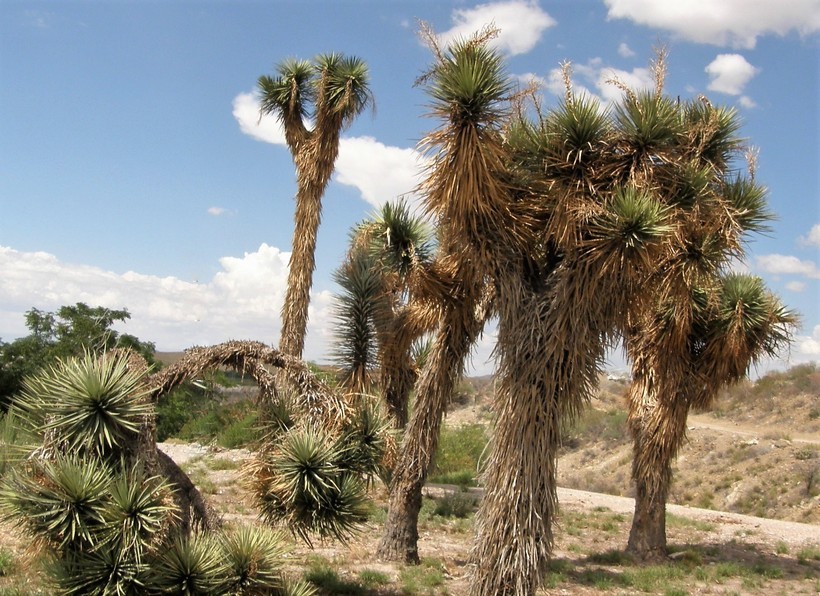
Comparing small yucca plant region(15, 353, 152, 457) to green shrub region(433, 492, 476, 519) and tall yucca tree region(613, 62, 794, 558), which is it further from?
green shrub region(433, 492, 476, 519)

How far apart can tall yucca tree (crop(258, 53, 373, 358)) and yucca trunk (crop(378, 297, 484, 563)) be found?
513cm

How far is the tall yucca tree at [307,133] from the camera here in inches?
624

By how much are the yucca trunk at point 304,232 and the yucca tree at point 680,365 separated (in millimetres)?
6548

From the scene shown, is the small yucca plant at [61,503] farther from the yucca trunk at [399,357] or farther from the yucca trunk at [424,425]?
the yucca trunk at [399,357]

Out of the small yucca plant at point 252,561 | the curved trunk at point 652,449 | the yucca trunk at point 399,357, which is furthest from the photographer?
the curved trunk at point 652,449

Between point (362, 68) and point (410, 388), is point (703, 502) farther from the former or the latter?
point (362, 68)

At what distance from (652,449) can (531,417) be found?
591 centimetres

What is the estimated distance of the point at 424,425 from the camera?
1100 cm

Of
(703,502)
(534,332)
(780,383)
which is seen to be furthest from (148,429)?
(780,383)

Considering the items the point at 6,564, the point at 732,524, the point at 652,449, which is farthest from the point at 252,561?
the point at 732,524

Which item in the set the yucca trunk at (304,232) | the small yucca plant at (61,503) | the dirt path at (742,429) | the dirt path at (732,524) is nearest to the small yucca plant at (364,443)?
the small yucca plant at (61,503)

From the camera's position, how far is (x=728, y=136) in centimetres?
1090

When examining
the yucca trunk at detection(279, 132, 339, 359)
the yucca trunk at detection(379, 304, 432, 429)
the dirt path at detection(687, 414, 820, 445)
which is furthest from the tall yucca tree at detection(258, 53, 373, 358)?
the dirt path at detection(687, 414, 820, 445)

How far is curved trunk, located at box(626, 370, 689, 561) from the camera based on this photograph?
507 inches
